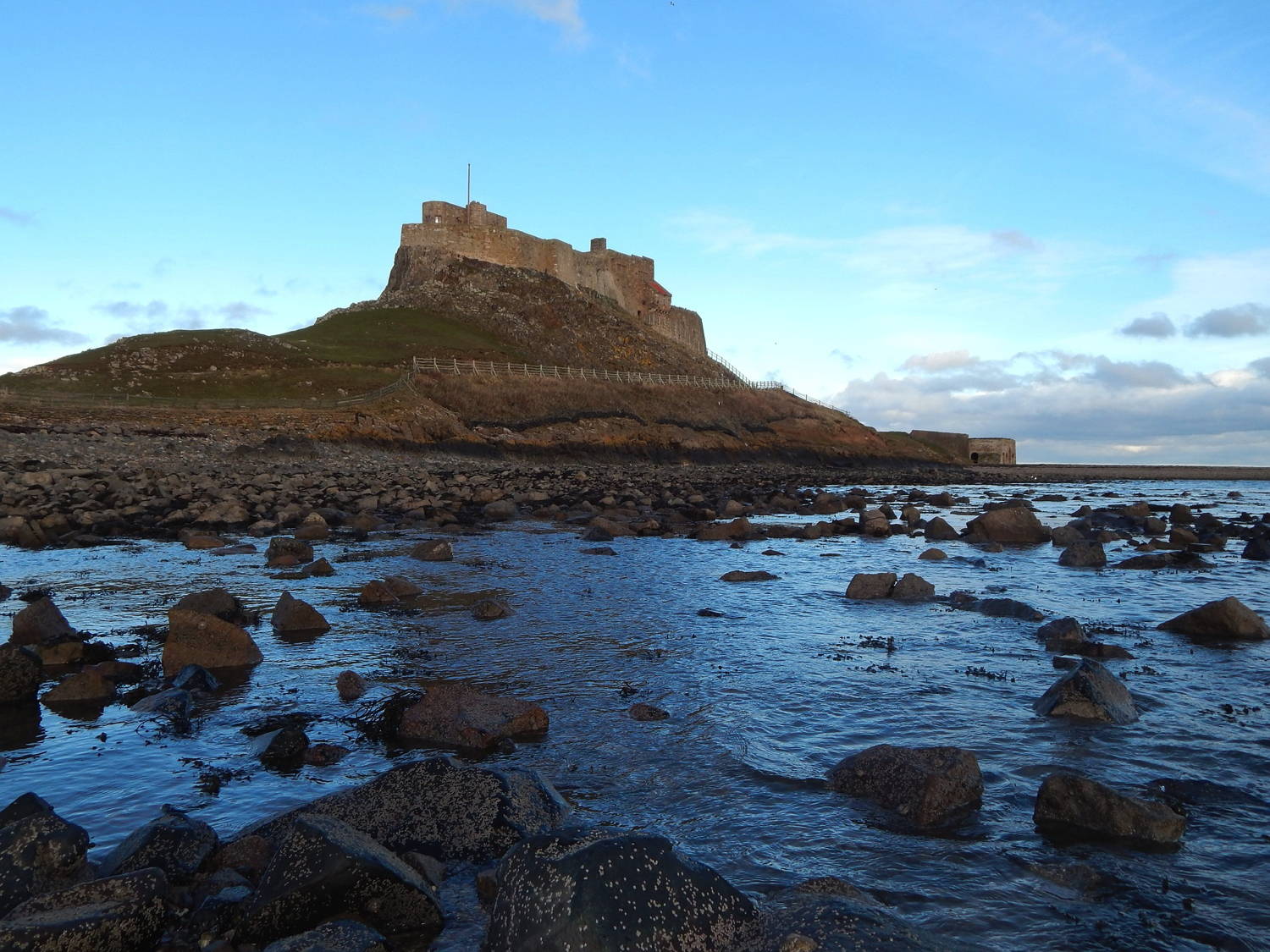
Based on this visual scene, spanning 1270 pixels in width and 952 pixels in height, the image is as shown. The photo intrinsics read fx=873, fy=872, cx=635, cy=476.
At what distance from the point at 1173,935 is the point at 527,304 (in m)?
108

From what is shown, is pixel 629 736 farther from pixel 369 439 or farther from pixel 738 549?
pixel 369 439

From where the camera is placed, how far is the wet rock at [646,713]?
9289 mm

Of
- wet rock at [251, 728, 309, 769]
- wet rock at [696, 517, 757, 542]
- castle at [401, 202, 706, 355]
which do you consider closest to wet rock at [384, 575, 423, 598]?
wet rock at [251, 728, 309, 769]

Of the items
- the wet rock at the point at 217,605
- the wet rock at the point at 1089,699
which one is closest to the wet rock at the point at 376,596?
the wet rock at the point at 217,605

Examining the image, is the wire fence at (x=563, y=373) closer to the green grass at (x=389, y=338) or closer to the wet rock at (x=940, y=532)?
the green grass at (x=389, y=338)

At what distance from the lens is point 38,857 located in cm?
543

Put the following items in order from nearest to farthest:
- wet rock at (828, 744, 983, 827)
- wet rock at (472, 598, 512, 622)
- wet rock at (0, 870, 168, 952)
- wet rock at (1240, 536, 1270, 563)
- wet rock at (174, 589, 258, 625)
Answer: wet rock at (0, 870, 168, 952), wet rock at (828, 744, 983, 827), wet rock at (174, 589, 258, 625), wet rock at (472, 598, 512, 622), wet rock at (1240, 536, 1270, 563)

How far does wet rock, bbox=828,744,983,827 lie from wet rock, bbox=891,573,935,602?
9.45 m

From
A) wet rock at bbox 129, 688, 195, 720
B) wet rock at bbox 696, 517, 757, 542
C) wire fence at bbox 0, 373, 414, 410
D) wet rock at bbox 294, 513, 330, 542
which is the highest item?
wire fence at bbox 0, 373, 414, 410

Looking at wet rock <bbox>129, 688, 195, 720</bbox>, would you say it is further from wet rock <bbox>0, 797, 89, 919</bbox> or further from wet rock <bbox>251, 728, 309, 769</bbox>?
wet rock <bbox>0, 797, 89, 919</bbox>

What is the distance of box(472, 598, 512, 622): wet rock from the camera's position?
14281 millimetres

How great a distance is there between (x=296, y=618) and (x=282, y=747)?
5.23m

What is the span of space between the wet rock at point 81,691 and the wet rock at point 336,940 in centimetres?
618

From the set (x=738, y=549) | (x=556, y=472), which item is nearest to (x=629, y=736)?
(x=738, y=549)
